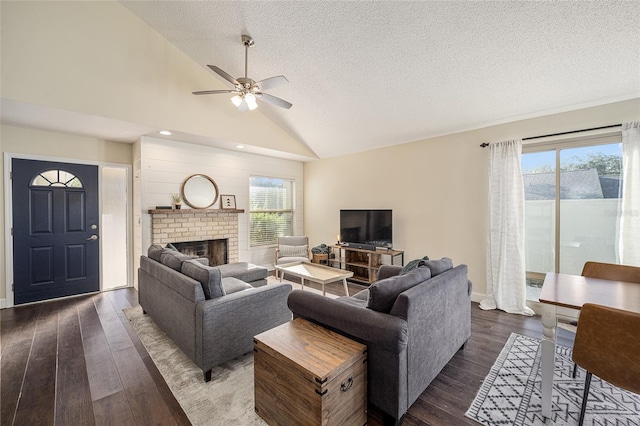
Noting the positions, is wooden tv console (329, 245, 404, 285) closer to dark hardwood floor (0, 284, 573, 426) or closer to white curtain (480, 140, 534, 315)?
white curtain (480, 140, 534, 315)

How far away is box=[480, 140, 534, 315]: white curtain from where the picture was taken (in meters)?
3.46

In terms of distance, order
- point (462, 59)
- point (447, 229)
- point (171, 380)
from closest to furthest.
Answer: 1. point (171, 380)
2. point (462, 59)
3. point (447, 229)

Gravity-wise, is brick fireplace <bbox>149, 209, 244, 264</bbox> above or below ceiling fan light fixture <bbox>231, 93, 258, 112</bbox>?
below

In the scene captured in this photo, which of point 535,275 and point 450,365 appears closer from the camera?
point 450,365

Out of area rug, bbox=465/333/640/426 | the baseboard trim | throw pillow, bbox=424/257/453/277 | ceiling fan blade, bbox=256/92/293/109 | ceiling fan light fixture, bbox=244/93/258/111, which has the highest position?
ceiling fan blade, bbox=256/92/293/109

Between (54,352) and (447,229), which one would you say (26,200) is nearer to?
(54,352)

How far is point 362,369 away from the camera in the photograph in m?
1.65

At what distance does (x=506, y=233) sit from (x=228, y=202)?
4577mm

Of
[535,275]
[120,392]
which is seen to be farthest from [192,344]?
[535,275]

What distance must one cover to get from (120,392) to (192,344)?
555 millimetres

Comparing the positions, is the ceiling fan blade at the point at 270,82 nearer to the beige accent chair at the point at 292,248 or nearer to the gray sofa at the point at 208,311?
the gray sofa at the point at 208,311

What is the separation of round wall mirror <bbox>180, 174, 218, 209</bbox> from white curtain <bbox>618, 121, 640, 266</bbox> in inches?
221

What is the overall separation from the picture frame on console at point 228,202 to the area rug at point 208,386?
2710 millimetres

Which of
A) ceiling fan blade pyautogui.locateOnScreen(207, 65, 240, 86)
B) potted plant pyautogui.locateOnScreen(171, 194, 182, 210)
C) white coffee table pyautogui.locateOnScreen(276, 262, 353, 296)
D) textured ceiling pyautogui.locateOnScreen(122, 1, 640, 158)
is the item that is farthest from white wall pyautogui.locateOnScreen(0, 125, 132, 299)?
white coffee table pyautogui.locateOnScreen(276, 262, 353, 296)
